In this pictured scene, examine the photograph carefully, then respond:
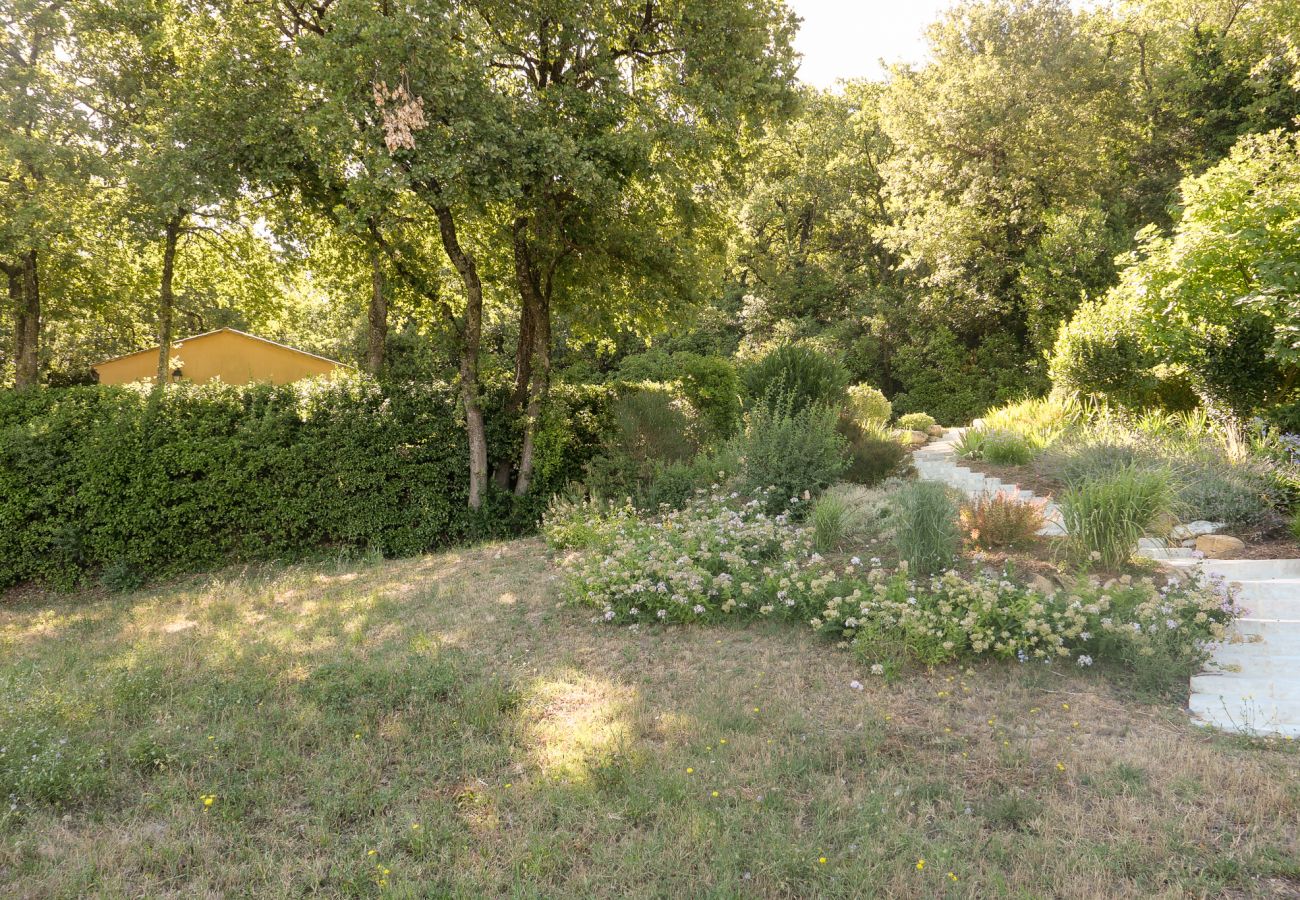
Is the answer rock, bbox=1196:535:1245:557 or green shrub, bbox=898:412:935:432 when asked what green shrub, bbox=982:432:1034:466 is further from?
green shrub, bbox=898:412:935:432

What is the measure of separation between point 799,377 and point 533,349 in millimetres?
3944

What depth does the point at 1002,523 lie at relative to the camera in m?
5.84

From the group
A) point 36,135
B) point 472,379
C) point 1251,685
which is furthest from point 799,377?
point 36,135

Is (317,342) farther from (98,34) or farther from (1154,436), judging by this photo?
(1154,436)

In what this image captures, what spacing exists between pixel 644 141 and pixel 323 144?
Answer: 3435 mm

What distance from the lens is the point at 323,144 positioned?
7.64 m

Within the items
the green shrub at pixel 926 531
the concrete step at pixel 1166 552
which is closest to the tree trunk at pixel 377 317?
the green shrub at pixel 926 531

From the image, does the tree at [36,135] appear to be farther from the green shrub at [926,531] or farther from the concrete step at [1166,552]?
the concrete step at [1166,552]

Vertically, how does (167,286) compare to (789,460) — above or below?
above

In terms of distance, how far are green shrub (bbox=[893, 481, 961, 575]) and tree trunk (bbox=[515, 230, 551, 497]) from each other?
5.83m

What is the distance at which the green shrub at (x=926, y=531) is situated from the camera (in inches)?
217

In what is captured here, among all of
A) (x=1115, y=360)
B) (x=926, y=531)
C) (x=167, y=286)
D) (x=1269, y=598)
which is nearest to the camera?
(x=1269, y=598)

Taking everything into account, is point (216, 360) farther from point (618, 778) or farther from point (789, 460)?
point (618, 778)

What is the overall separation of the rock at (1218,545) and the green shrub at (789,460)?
3.08 m
